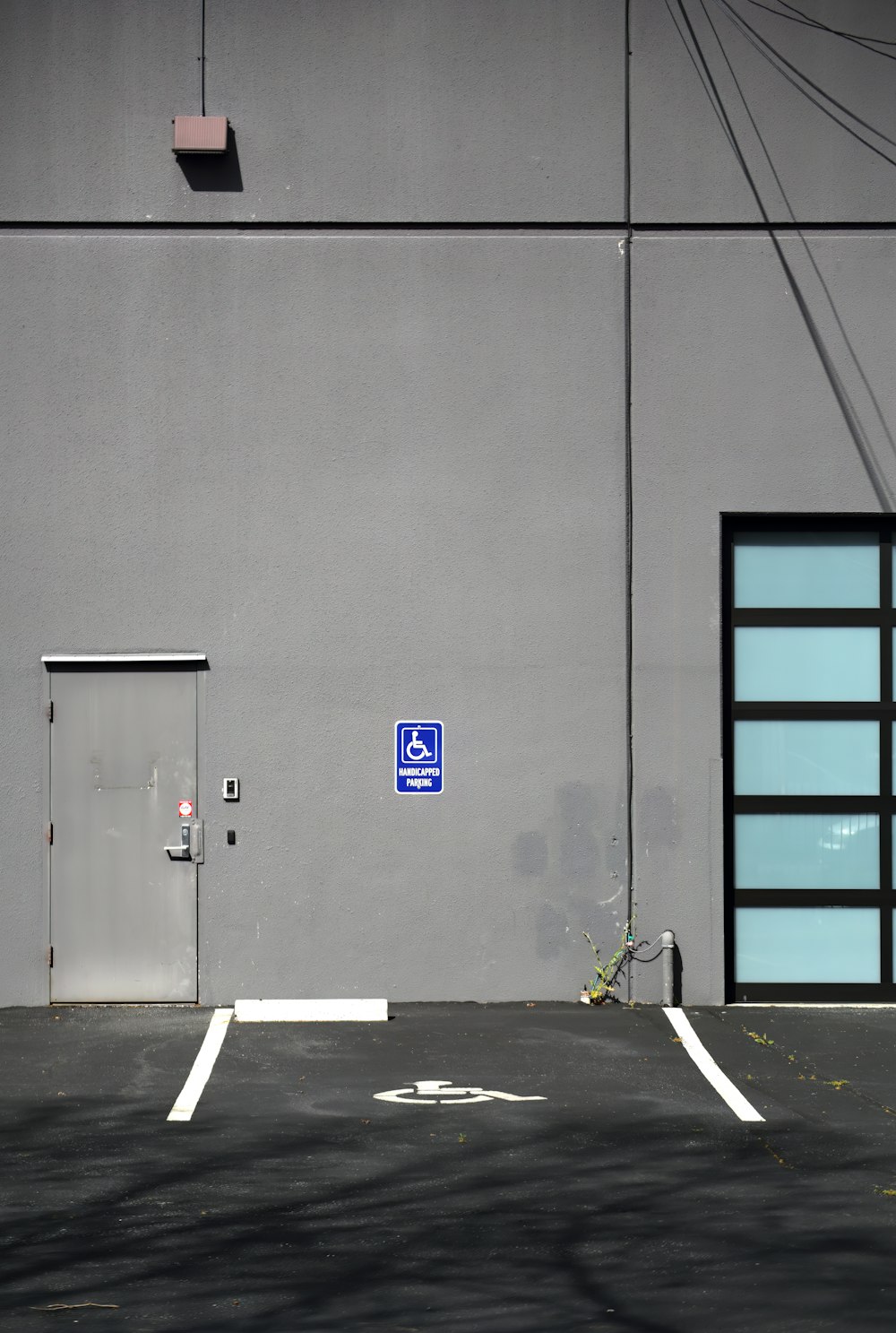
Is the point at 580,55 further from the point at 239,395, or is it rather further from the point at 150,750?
the point at 150,750

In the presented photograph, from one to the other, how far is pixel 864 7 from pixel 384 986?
855 cm

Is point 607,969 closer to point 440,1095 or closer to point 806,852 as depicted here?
point 806,852

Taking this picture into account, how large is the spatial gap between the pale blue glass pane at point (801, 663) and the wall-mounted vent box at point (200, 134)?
5.56 m

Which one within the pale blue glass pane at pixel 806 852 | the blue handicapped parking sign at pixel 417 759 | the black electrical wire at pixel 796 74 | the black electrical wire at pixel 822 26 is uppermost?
the black electrical wire at pixel 822 26

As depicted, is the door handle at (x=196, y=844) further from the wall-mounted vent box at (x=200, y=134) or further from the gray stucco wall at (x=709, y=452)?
the wall-mounted vent box at (x=200, y=134)

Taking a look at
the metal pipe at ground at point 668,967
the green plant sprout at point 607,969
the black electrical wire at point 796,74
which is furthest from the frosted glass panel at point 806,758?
the black electrical wire at point 796,74

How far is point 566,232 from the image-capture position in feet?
38.7

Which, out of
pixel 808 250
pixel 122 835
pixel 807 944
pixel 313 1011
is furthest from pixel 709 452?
A: pixel 122 835

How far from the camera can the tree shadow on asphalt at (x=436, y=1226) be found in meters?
5.50

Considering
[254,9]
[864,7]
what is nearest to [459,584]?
[254,9]

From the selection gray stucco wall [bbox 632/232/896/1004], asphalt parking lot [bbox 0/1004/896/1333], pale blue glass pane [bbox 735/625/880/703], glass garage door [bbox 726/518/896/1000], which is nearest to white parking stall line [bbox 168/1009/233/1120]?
asphalt parking lot [bbox 0/1004/896/1333]

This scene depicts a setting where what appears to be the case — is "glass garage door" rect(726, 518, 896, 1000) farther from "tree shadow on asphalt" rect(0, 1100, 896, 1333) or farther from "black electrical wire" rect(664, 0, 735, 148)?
"tree shadow on asphalt" rect(0, 1100, 896, 1333)

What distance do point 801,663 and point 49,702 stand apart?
587cm

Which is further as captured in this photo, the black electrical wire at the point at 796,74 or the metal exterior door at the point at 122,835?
the black electrical wire at the point at 796,74
